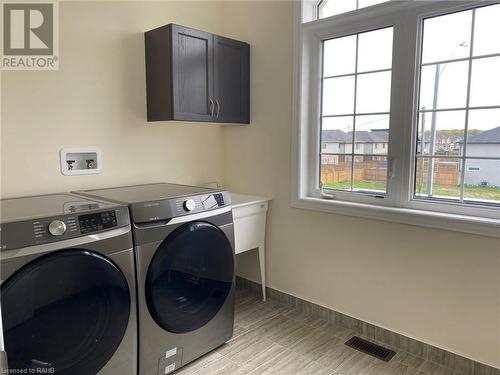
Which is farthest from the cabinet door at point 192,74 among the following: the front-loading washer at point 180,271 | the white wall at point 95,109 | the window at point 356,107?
the window at point 356,107

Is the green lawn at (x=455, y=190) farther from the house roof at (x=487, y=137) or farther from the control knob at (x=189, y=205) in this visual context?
the control knob at (x=189, y=205)

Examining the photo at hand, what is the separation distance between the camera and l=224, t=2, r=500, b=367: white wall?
1880mm

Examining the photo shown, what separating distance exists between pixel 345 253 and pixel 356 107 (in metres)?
0.95

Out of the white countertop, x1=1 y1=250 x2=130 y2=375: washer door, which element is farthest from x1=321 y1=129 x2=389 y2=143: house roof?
x1=1 y1=250 x2=130 y2=375: washer door

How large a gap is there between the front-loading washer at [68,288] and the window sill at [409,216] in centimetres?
130

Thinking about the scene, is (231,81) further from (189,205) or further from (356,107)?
(189,205)

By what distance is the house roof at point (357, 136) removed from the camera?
2.22 metres

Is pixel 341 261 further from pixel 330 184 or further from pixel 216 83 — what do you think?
pixel 216 83

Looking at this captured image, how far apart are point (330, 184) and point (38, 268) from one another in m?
1.81

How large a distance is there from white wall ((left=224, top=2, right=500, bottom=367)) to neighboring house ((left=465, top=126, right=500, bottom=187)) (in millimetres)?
312

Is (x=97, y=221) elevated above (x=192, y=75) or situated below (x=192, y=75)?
below

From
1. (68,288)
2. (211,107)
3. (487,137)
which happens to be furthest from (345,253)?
(68,288)

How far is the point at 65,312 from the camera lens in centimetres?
145

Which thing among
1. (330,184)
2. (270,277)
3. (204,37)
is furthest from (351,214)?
(204,37)
